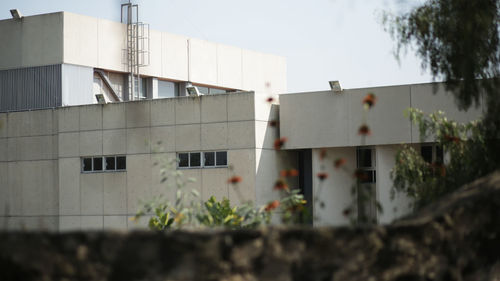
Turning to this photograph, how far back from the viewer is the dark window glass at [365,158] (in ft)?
98.7

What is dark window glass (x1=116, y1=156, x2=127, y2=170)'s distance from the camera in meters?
32.2

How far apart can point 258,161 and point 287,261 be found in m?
24.8

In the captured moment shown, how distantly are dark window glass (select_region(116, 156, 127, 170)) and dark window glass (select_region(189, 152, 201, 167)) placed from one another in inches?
122

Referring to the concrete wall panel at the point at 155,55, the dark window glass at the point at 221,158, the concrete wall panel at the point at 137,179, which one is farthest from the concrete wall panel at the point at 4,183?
the dark window glass at the point at 221,158

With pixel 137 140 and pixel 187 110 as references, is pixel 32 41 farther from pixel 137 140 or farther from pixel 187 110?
pixel 187 110

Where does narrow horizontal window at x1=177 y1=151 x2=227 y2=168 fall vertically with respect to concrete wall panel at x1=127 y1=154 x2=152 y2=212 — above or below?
above

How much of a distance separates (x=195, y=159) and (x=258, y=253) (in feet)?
86.0

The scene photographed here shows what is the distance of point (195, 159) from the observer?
3077 cm

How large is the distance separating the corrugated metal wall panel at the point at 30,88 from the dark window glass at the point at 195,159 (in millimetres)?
9936

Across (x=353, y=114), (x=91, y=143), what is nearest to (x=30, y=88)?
(x=91, y=143)

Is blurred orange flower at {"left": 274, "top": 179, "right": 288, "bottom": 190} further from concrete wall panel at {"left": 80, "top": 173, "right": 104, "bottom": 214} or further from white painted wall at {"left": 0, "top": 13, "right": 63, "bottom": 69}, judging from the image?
white painted wall at {"left": 0, "top": 13, "right": 63, "bottom": 69}

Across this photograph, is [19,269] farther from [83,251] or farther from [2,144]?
[2,144]

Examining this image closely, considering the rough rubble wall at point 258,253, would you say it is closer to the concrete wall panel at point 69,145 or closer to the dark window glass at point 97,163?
the dark window glass at point 97,163

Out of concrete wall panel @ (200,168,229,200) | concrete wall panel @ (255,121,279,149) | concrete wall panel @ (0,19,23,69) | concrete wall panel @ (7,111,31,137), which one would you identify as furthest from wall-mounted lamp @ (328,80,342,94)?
concrete wall panel @ (0,19,23,69)
